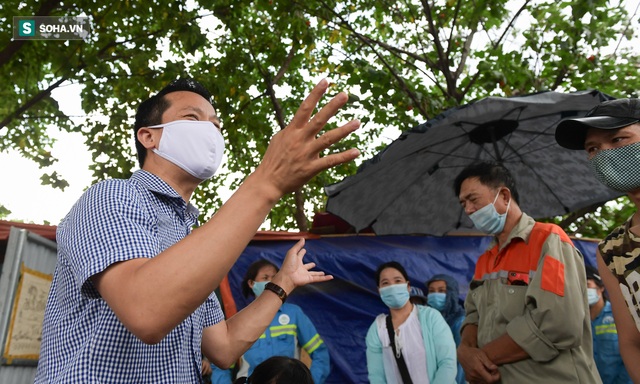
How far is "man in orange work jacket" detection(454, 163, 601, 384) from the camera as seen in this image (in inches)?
116

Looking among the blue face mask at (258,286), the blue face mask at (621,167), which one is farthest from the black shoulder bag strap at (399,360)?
the blue face mask at (621,167)

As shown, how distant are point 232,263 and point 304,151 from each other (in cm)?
33

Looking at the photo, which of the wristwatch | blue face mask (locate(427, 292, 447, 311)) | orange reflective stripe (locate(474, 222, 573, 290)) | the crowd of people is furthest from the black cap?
blue face mask (locate(427, 292, 447, 311))

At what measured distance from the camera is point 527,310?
3.06m

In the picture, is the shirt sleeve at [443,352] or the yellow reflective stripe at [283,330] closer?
the shirt sleeve at [443,352]

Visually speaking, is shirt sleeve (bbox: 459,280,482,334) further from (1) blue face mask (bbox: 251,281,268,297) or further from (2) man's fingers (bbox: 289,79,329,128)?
(1) blue face mask (bbox: 251,281,268,297)

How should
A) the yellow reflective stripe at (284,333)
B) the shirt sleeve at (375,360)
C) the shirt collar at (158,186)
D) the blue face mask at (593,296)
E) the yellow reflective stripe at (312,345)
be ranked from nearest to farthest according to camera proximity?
the shirt collar at (158,186) → the shirt sleeve at (375,360) → the yellow reflective stripe at (284,333) → the yellow reflective stripe at (312,345) → the blue face mask at (593,296)

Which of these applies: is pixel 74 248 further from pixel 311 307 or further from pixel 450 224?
pixel 311 307

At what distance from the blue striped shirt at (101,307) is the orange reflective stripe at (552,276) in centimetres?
198

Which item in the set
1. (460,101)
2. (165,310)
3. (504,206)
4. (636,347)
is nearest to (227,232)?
(165,310)

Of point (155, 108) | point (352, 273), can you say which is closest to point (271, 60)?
point (352, 273)

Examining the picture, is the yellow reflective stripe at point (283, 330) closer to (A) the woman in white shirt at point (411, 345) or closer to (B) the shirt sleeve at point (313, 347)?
(B) the shirt sleeve at point (313, 347)

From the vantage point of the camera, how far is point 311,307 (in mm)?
7246

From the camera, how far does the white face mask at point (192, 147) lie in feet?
6.62
